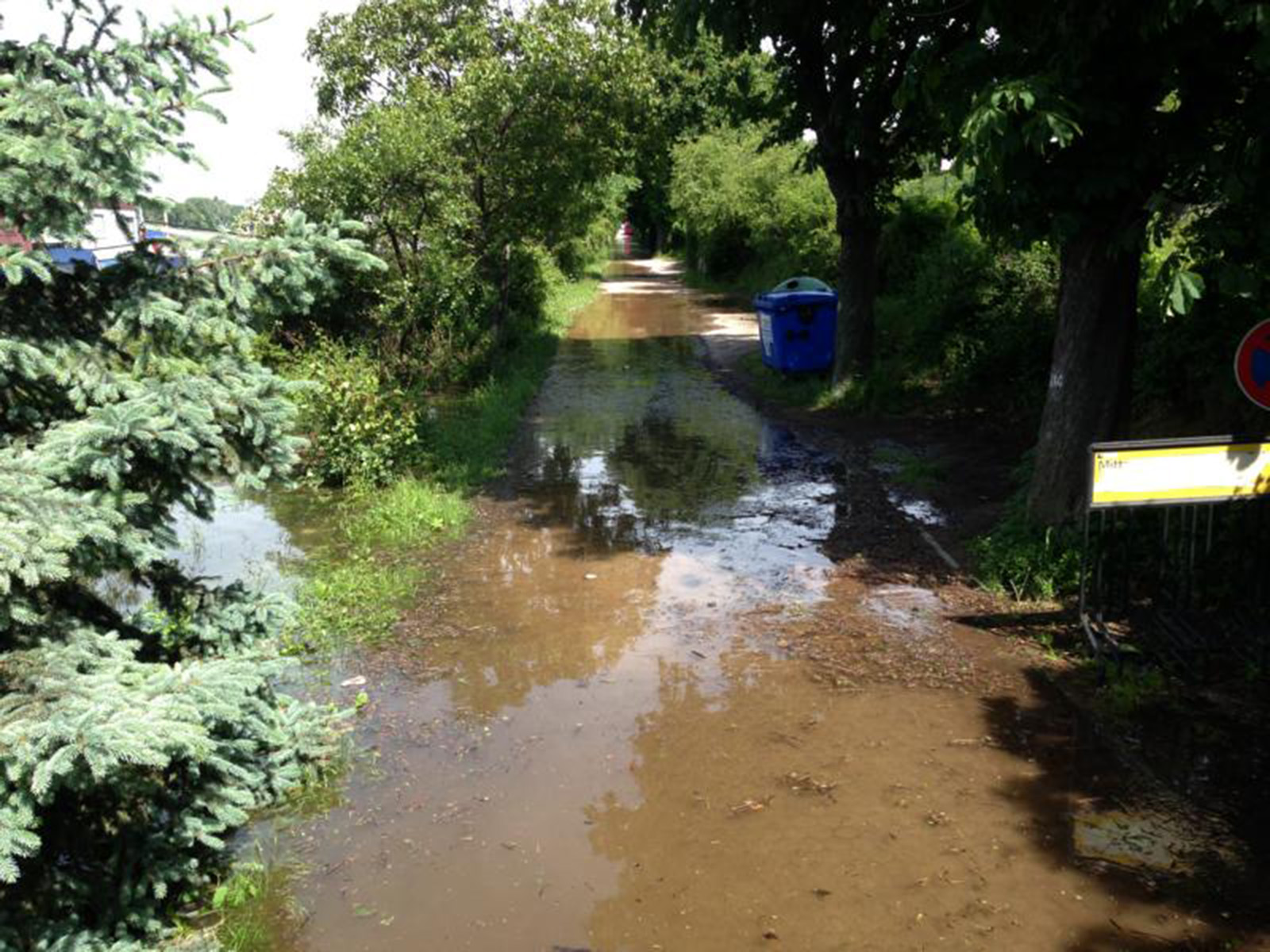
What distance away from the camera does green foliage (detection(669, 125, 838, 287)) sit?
23.5 m

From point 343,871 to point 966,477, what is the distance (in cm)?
809

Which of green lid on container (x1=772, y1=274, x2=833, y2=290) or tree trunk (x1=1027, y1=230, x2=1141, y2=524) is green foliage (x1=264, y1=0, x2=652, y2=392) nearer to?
green lid on container (x1=772, y1=274, x2=833, y2=290)

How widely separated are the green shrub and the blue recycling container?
688 cm

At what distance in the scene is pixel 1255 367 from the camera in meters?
5.76

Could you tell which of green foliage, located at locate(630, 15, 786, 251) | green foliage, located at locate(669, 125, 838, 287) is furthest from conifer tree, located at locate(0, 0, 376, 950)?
green foliage, located at locate(669, 125, 838, 287)

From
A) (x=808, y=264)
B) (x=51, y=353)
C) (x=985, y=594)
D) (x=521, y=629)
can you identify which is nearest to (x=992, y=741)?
(x=985, y=594)

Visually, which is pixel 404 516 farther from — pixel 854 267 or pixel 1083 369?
pixel 854 267

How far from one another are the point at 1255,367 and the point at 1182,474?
762mm

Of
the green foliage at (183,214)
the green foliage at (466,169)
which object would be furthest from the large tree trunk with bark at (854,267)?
the green foliage at (183,214)

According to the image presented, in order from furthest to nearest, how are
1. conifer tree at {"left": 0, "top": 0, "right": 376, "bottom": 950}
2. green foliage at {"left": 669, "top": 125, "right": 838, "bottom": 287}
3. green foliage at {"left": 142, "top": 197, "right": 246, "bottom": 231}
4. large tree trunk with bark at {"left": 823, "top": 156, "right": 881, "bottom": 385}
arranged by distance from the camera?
green foliage at {"left": 669, "top": 125, "right": 838, "bottom": 287} < large tree trunk with bark at {"left": 823, "top": 156, "right": 881, "bottom": 385} < green foliage at {"left": 142, "top": 197, "right": 246, "bottom": 231} < conifer tree at {"left": 0, "top": 0, "right": 376, "bottom": 950}

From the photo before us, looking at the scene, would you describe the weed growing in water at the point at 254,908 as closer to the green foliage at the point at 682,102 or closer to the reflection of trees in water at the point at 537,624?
the reflection of trees in water at the point at 537,624

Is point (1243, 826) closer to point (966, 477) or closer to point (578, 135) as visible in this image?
point (966, 477)

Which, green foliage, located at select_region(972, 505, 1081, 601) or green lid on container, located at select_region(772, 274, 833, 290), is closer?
green foliage, located at select_region(972, 505, 1081, 601)

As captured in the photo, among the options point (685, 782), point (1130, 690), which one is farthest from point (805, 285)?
point (685, 782)
